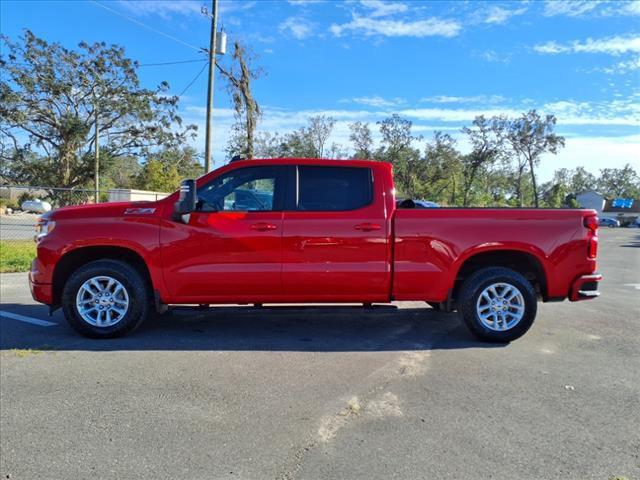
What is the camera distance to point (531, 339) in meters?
5.52

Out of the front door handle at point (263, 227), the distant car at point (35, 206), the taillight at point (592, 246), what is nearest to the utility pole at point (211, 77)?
the front door handle at point (263, 227)

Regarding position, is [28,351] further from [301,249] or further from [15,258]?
[15,258]

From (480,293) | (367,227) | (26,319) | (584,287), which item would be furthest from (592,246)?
(26,319)

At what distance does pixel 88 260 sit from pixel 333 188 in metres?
2.89

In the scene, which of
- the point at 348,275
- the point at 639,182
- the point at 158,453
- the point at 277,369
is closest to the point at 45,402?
the point at 158,453

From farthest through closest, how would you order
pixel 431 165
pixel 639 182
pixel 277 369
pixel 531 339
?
pixel 639 182 < pixel 431 165 < pixel 531 339 < pixel 277 369

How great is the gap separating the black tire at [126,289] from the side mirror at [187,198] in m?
0.94

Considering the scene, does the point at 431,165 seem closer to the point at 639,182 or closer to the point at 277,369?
the point at 277,369

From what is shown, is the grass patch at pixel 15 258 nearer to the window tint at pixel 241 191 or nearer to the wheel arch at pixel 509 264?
the window tint at pixel 241 191

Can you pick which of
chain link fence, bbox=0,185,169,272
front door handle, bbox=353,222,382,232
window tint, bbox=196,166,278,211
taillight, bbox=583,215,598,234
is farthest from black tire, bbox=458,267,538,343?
chain link fence, bbox=0,185,169,272

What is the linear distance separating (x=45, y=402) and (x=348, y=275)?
2.94 metres

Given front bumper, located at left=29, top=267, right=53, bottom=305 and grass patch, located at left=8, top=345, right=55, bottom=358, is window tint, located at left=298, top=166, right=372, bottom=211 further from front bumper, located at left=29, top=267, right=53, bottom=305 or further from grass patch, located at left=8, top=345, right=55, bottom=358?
grass patch, located at left=8, top=345, right=55, bottom=358

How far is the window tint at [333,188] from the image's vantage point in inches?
206

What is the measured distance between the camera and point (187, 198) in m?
4.97
